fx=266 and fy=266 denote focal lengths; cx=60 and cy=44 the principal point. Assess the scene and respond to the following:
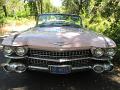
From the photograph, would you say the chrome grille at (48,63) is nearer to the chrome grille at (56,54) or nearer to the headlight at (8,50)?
the chrome grille at (56,54)

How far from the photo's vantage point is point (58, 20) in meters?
7.75

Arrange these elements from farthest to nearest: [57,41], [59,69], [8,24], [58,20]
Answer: [8,24]
[58,20]
[57,41]
[59,69]

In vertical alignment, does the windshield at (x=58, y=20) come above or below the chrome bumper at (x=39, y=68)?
above

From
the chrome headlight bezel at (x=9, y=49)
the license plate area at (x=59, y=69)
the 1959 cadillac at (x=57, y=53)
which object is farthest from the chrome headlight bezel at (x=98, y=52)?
the chrome headlight bezel at (x=9, y=49)

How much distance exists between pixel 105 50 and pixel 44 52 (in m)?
1.26

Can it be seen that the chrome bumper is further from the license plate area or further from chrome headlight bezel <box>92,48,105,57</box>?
chrome headlight bezel <box>92,48,105,57</box>

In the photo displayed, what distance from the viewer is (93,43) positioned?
18.1 ft

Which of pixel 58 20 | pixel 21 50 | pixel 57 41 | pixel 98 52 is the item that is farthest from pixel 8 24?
pixel 98 52

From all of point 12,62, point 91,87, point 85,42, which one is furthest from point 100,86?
point 12,62

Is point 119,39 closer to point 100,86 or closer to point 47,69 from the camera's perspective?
point 100,86

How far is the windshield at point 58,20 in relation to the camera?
7.47 metres

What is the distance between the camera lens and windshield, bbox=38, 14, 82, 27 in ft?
24.5

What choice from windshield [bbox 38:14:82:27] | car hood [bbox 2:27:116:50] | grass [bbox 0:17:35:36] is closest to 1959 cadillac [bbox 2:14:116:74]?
car hood [bbox 2:27:116:50]

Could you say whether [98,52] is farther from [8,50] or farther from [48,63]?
[8,50]
